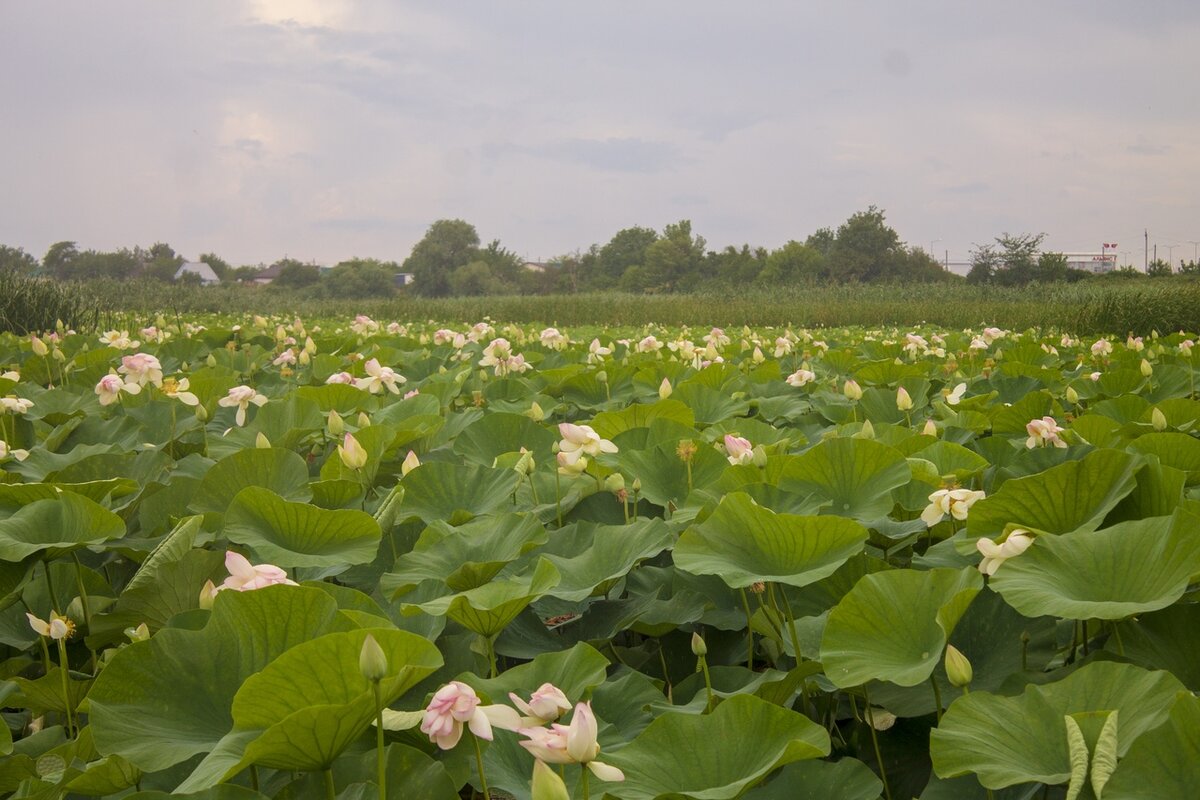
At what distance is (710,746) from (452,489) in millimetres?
792

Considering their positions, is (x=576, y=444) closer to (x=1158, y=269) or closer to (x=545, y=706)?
(x=545, y=706)

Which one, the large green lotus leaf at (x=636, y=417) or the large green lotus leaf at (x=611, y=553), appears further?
the large green lotus leaf at (x=636, y=417)

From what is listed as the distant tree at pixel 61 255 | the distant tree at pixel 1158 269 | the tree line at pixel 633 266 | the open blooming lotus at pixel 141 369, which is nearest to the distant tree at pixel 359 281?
the tree line at pixel 633 266

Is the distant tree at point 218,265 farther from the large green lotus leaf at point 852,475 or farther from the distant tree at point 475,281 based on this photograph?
the large green lotus leaf at point 852,475

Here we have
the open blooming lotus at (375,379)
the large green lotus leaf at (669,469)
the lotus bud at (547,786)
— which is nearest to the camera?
the lotus bud at (547,786)

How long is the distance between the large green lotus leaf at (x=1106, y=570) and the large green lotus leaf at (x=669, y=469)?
2.04 ft

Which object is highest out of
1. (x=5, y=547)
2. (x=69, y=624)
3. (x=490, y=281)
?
(x=490, y=281)

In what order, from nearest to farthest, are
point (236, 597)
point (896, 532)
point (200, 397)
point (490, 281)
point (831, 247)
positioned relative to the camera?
point (236, 597) → point (896, 532) → point (200, 397) → point (831, 247) → point (490, 281)

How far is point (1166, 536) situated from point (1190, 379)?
6.41 feet

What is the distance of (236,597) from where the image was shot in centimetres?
Result: 85

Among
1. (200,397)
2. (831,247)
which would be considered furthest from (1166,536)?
(831,247)

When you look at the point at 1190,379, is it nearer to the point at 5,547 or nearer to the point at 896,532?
the point at 896,532

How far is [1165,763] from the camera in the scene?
0.67 meters

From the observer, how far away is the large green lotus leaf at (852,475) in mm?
1295
